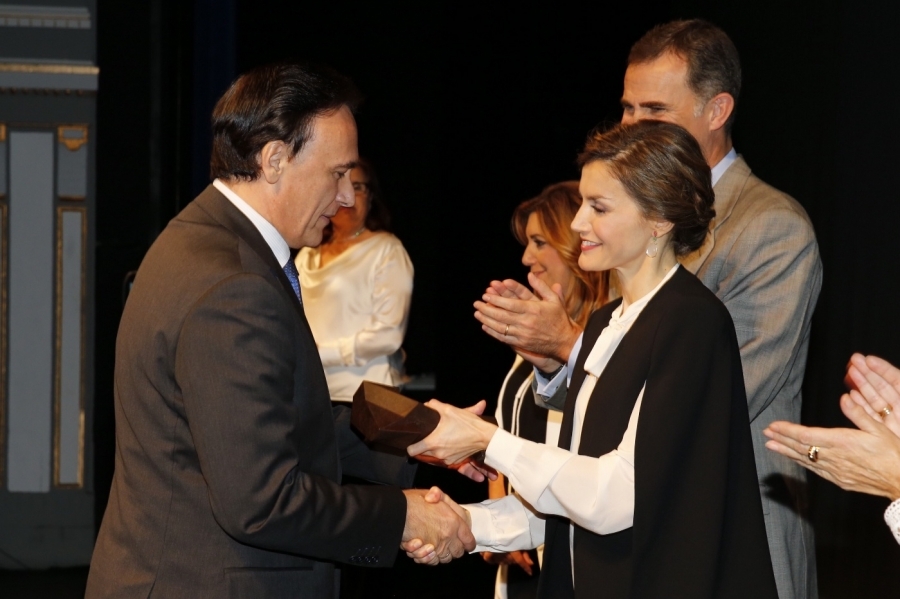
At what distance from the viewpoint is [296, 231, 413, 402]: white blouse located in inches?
182

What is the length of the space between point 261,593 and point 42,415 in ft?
12.9

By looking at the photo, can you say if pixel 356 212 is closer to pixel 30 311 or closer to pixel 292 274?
pixel 30 311

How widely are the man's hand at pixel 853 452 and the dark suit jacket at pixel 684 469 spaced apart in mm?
104

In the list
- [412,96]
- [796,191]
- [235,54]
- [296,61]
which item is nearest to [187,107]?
[235,54]

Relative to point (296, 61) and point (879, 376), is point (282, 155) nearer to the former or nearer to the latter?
point (296, 61)

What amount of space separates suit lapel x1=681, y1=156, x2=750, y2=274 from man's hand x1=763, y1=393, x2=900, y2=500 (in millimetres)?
787

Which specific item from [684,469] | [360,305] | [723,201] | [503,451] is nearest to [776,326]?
[723,201]

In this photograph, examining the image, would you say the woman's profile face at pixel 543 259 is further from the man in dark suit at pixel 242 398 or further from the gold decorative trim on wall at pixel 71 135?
the gold decorative trim on wall at pixel 71 135

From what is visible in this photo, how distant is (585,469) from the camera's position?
204cm

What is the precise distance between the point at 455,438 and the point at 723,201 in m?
1.00

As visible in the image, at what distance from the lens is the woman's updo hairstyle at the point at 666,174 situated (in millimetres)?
2197

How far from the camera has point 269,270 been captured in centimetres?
200

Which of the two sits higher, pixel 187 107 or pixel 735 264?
pixel 735 264

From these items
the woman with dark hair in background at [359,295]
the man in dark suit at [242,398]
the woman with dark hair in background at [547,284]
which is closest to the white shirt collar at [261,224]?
the man in dark suit at [242,398]
